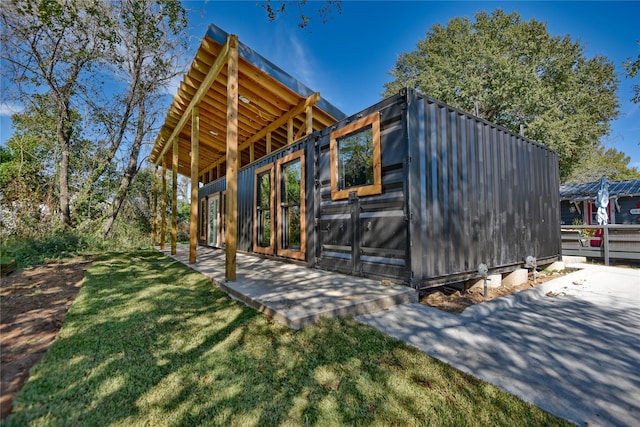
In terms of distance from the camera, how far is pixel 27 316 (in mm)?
2635

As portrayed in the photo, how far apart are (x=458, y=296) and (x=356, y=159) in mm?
2439

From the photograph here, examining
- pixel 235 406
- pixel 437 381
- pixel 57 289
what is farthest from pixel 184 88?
pixel 437 381

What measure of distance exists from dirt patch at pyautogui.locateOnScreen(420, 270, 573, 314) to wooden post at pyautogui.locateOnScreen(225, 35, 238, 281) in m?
2.65

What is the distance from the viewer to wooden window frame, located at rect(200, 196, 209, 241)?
11.5m

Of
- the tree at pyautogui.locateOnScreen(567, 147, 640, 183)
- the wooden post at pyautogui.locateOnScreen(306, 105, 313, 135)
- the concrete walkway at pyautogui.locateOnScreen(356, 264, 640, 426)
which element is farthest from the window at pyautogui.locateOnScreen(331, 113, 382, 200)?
the tree at pyautogui.locateOnScreen(567, 147, 640, 183)

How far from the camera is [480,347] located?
6.84ft

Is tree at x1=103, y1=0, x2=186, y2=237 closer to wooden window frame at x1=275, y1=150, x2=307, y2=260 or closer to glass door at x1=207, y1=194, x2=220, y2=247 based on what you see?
glass door at x1=207, y1=194, x2=220, y2=247

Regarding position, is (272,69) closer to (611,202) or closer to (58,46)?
(58,46)

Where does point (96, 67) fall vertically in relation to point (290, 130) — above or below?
above

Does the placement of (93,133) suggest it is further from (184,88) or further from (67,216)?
(184,88)

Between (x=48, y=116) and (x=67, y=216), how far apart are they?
3.58m

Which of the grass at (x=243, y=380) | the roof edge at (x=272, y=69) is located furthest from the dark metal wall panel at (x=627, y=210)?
the grass at (x=243, y=380)

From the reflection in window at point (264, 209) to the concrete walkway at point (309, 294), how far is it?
2.22 meters

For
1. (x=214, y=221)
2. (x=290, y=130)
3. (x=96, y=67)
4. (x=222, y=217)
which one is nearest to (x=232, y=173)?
(x=290, y=130)
